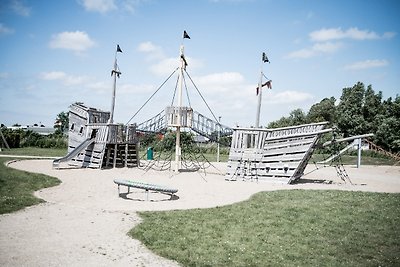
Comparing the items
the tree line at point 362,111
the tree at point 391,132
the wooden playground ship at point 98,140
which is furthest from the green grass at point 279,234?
the tree line at point 362,111

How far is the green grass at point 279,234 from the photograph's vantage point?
6949 mm

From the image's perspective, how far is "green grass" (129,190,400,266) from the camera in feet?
22.8

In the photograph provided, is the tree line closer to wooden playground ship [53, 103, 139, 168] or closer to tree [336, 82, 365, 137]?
tree [336, 82, 365, 137]

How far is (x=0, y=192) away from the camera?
1227cm

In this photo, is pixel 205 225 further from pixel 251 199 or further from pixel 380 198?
pixel 380 198

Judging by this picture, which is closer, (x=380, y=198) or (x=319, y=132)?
(x=380, y=198)

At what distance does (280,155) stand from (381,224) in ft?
29.7

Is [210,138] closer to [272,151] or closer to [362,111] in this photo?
[272,151]

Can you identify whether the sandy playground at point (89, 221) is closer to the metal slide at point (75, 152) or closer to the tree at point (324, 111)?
the metal slide at point (75, 152)

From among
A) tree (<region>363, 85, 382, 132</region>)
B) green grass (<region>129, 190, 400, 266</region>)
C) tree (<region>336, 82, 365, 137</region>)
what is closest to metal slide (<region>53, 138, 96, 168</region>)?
green grass (<region>129, 190, 400, 266</region>)

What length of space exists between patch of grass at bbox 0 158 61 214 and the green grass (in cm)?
415

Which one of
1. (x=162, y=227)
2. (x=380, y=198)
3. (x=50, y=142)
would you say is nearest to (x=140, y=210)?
(x=162, y=227)

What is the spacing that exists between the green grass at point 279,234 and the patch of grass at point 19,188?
13.6 feet

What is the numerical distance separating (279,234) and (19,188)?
10588 mm
